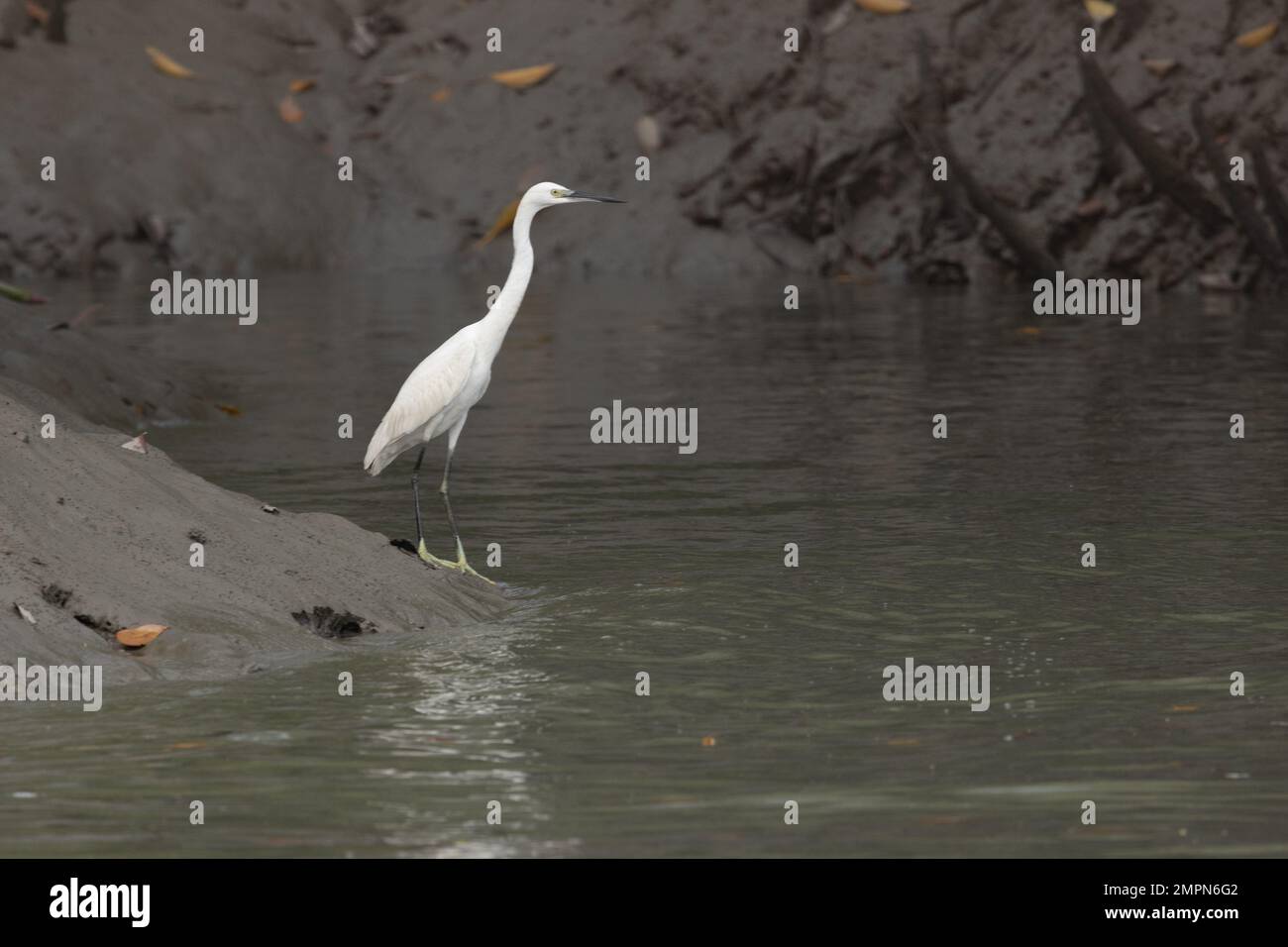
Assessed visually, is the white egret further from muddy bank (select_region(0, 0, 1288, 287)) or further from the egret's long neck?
muddy bank (select_region(0, 0, 1288, 287))

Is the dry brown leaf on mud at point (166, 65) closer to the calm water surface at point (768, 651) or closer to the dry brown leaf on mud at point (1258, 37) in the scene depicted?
the calm water surface at point (768, 651)

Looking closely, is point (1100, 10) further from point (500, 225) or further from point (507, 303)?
point (507, 303)

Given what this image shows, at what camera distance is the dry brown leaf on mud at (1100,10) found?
94.9 ft

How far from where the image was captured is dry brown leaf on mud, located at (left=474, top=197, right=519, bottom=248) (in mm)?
30781

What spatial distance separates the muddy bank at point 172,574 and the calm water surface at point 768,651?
0.27 meters

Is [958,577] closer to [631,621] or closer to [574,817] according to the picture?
[631,621]

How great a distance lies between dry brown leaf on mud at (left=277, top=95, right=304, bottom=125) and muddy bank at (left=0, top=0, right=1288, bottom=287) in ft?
0.15

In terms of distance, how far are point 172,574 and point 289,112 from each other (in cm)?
2486

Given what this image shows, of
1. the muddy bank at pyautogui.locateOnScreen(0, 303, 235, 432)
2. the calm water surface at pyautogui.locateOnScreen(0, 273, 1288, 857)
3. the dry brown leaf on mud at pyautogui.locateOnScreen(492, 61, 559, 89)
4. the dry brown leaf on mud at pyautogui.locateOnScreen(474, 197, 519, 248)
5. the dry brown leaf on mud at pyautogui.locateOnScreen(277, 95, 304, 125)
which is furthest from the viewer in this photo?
the dry brown leaf on mud at pyautogui.locateOnScreen(492, 61, 559, 89)

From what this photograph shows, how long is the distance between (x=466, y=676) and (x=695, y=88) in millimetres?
24376

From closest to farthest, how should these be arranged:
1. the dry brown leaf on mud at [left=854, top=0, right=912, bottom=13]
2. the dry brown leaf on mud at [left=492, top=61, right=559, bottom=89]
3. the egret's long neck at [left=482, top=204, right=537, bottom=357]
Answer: the egret's long neck at [left=482, top=204, right=537, bottom=357]
the dry brown leaf on mud at [left=854, top=0, right=912, bottom=13]
the dry brown leaf on mud at [left=492, top=61, right=559, bottom=89]

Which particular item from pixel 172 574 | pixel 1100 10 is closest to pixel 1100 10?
pixel 1100 10

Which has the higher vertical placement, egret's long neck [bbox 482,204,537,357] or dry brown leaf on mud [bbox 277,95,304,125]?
dry brown leaf on mud [bbox 277,95,304,125]

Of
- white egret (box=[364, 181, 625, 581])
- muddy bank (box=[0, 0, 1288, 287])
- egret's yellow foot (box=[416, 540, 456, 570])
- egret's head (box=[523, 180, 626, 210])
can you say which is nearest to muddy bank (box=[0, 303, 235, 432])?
white egret (box=[364, 181, 625, 581])
